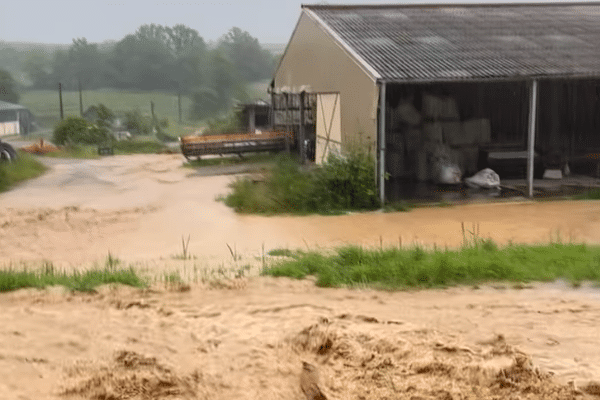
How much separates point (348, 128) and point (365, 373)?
11.0 m

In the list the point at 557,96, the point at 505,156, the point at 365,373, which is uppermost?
the point at 557,96

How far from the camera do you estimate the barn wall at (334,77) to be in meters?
14.7

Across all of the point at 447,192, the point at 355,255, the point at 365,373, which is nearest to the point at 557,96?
the point at 447,192

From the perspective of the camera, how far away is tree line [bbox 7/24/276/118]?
90.9 m

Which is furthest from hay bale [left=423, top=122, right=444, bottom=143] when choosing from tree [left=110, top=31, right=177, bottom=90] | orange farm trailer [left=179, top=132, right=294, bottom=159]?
tree [left=110, top=31, right=177, bottom=90]

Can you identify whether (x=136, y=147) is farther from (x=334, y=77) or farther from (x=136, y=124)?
(x=334, y=77)

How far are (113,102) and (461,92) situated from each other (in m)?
77.3

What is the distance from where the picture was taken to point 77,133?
1720 inches

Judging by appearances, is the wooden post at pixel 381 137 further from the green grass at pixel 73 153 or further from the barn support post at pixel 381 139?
the green grass at pixel 73 153

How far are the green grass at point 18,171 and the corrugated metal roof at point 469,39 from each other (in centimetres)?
993

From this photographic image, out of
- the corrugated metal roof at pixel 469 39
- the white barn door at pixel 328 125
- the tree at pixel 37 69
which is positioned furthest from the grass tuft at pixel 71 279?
the tree at pixel 37 69

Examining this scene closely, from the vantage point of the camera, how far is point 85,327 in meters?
6.20

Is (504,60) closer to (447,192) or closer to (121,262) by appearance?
(447,192)

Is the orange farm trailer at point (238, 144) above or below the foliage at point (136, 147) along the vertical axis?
above
